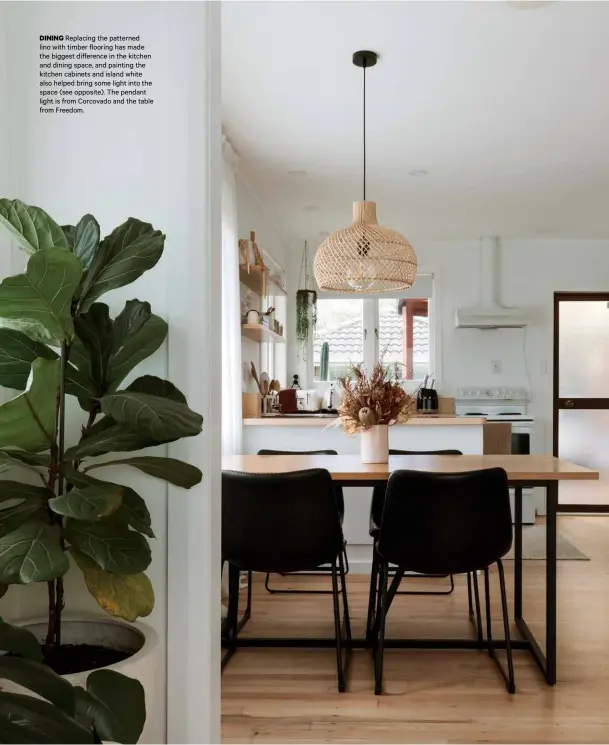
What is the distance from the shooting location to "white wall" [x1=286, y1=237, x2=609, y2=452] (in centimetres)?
656

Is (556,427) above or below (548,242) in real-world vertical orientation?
below

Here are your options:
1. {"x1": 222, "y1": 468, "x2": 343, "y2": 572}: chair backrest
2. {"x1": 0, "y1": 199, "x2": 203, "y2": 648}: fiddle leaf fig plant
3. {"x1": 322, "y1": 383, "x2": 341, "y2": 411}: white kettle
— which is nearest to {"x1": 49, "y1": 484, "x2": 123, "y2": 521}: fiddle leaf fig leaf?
{"x1": 0, "y1": 199, "x2": 203, "y2": 648}: fiddle leaf fig plant

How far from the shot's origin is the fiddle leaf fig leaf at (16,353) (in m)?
1.26

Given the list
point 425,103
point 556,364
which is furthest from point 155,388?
point 556,364

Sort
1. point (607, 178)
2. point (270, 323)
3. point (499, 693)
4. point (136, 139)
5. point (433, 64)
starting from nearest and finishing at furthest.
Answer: point (136, 139)
point (499, 693)
point (433, 64)
point (607, 178)
point (270, 323)

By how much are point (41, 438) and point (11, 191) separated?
2.39 feet

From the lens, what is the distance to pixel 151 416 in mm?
1137

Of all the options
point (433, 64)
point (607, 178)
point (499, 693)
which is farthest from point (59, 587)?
point (607, 178)

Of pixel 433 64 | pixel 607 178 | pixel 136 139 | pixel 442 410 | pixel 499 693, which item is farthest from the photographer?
pixel 442 410

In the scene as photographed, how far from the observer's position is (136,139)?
156cm

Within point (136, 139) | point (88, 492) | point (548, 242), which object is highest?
point (548, 242)

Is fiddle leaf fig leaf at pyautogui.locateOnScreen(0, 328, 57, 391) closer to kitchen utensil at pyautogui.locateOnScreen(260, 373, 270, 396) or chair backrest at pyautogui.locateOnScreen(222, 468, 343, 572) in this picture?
chair backrest at pyautogui.locateOnScreen(222, 468, 343, 572)

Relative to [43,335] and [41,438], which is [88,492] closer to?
[41,438]

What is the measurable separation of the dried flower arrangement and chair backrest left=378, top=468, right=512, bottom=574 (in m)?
0.51
